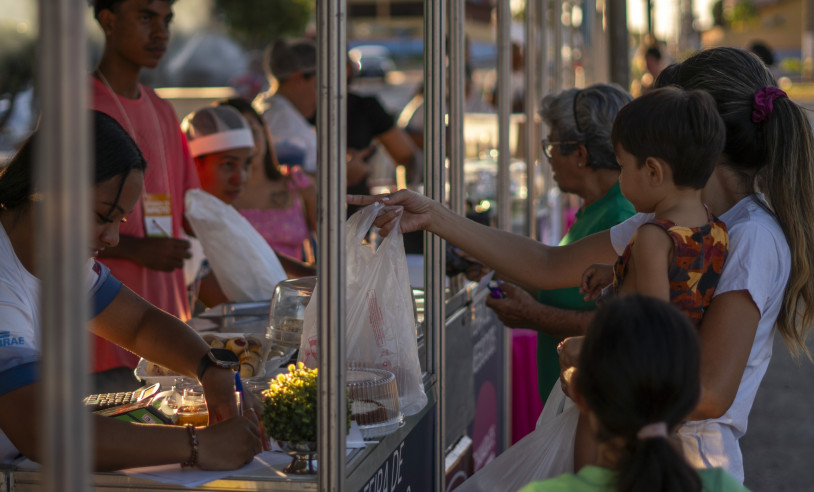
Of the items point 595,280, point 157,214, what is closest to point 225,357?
point 595,280

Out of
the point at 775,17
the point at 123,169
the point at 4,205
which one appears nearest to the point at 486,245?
the point at 123,169

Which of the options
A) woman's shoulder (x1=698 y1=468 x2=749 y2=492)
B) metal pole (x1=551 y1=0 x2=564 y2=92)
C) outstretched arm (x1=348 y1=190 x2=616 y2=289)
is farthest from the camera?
metal pole (x1=551 y1=0 x2=564 y2=92)

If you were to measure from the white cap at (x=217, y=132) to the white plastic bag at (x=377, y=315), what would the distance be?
180 cm

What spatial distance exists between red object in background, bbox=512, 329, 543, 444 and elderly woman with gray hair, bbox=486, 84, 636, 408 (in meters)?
1.33

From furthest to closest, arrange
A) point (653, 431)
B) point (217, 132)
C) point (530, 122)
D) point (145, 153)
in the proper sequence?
point (530, 122), point (217, 132), point (145, 153), point (653, 431)

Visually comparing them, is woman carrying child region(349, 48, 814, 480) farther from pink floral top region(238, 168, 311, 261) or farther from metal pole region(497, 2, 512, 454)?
pink floral top region(238, 168, 311, 261)

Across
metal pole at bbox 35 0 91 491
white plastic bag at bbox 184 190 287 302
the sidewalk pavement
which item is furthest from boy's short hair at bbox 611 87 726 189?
the sidewalk pavement

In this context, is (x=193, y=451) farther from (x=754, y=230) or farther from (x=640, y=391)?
(x=754, y=230)

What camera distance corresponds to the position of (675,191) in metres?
1.79

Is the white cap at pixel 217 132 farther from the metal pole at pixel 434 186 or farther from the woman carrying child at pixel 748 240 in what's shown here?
the woman carrying child at pixel 748 240

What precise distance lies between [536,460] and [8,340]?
1.06 m

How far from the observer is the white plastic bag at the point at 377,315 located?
212 centimetres

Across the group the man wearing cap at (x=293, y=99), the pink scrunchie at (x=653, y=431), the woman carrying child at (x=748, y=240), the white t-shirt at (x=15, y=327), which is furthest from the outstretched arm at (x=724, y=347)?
the man wearing cap at (x=293, y=99)

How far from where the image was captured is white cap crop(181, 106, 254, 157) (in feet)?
12.7
